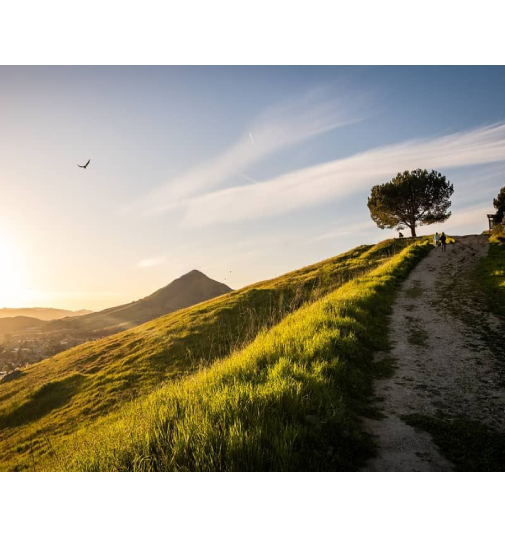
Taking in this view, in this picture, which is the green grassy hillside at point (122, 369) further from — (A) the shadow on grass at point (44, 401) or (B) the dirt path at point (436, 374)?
(B) the dirt path at point (436, 374)

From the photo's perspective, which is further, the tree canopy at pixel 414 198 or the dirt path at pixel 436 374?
the tree canopy at pixel 414 198

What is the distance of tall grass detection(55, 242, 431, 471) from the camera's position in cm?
333

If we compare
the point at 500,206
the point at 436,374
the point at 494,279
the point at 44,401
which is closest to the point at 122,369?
the point at 44,401

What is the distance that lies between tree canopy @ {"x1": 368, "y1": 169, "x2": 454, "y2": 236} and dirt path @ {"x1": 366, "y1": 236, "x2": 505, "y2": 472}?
50555 millimetres

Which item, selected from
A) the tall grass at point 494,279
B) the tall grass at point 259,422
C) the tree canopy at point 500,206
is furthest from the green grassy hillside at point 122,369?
the tree canopy at point 500,206

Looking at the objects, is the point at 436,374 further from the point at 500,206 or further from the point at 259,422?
the point at 500,206

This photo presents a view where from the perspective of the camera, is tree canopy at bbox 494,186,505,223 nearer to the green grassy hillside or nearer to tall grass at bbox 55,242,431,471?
the green grassy hillside

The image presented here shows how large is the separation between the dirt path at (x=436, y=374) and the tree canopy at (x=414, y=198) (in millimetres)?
50555

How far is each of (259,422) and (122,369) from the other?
83.3 ft

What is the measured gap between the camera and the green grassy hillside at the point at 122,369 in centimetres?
1775

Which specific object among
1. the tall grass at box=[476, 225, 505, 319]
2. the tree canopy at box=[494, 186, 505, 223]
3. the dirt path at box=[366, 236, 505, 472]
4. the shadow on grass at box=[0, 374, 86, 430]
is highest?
the tree canopy at box=[494, 186, 505, 223]

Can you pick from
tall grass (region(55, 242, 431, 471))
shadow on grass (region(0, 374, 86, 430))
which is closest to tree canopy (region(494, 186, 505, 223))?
tall grass (region(55, 242, 431, 471))
